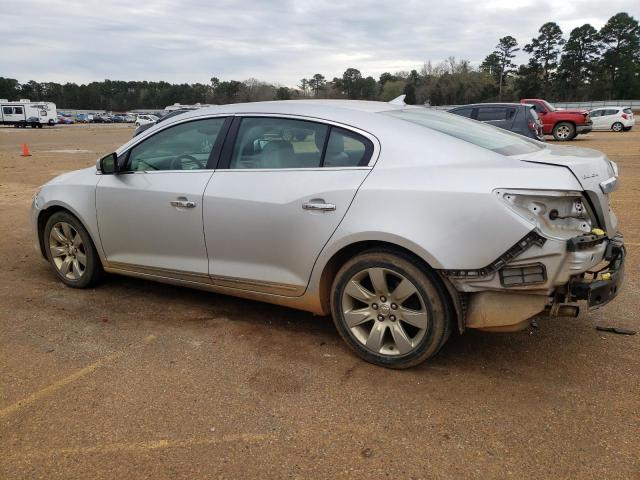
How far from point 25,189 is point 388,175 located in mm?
10180

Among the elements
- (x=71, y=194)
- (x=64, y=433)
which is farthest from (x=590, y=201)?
(x=71, y=194)

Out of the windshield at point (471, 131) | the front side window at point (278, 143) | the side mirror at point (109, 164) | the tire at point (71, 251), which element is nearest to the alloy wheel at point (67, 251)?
the tire at point (71, 251)

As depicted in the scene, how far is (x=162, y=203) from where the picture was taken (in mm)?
4121

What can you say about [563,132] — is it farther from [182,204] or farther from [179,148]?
[182,204]

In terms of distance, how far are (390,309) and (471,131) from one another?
1.35 meters

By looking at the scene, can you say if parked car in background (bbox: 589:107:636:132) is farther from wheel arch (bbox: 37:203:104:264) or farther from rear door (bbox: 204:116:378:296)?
wheel arch (bbox: 37:203:104:264)

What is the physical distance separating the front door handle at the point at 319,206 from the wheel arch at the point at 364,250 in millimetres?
245

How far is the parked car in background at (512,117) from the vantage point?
15031 millimetres

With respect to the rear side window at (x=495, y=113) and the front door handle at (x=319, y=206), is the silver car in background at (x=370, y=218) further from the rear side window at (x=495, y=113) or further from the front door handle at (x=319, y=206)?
the rear side window at (x=495, y=113)

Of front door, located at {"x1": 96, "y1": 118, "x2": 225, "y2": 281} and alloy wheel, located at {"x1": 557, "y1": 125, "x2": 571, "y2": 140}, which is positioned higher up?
alloy wheel, located at {"x1": 557, "y1": 125, "x2": 571, "y2": 140}

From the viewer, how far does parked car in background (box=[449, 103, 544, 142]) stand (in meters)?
15.0

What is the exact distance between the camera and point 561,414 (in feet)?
9.46

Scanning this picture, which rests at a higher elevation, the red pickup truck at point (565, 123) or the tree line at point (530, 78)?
the tree line at point (530, 78)

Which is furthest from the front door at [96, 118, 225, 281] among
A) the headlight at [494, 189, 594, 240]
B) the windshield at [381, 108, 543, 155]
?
the headlight at [494, 189, 594, 240]
